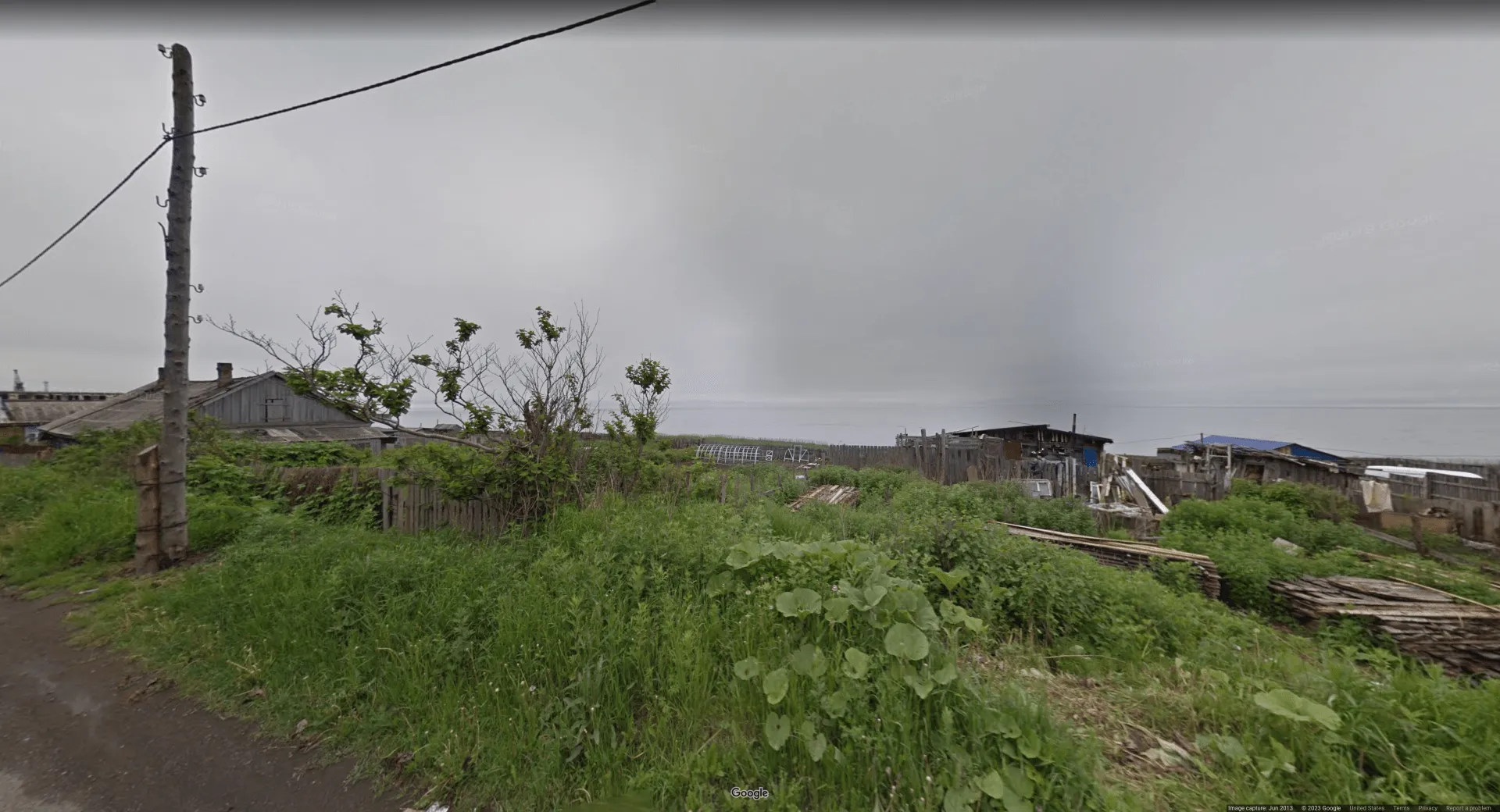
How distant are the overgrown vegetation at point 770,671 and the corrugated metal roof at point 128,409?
13.8 m

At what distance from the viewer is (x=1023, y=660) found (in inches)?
122

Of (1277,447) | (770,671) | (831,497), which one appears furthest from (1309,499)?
(1277,447)

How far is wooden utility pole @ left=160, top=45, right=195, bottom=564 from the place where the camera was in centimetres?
504

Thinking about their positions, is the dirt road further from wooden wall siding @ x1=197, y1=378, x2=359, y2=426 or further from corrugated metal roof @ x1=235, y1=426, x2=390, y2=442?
wooden wall siding @ x1=197, y1=378, x2=359, y2=426

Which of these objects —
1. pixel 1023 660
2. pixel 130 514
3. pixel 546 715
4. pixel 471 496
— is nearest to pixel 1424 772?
pixel 1023 660

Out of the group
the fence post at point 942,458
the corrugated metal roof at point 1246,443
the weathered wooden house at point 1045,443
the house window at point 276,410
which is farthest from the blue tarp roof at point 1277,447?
the house window at point 276,410

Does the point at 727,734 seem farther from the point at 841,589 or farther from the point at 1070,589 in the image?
the point at 1070,589

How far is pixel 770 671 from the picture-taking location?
8.25 ft

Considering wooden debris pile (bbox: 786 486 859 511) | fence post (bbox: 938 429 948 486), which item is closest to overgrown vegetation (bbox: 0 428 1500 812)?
wooden debris pile (bbox: 786 486 859 511)

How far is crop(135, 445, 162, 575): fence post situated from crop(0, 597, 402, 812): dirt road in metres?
2.03

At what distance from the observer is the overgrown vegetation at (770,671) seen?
6.38 feet

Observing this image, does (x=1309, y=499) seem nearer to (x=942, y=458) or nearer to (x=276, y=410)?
(x=942, y=458)

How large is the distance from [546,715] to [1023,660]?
3252 millimetres

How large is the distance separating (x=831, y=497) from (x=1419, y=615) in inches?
291
